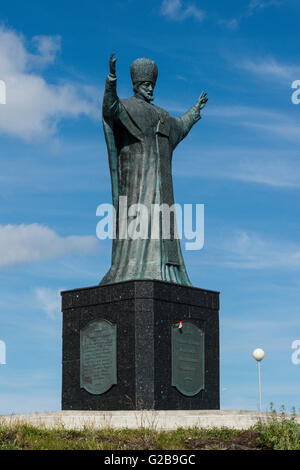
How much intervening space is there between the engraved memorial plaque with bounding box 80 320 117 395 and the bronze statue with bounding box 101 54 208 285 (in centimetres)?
117

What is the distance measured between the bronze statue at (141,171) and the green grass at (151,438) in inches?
170

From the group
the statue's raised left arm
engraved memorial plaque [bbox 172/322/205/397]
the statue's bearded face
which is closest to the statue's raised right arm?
the statue's bearded face

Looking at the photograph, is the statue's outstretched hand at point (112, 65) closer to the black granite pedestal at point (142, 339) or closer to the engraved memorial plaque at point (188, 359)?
the black granite pedestal at point (142, 339)

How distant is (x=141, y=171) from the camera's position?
18.3 m

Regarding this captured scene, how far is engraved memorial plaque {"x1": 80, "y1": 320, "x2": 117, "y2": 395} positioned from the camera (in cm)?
1667

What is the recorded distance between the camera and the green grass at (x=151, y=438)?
1250 centimetres

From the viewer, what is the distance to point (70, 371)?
57.9 ft

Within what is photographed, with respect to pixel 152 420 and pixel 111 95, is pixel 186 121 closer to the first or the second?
pixel 111 95

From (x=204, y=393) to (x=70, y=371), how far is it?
3004 millimetres

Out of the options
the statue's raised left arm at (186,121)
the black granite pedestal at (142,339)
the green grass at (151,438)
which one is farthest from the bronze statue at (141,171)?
the green grass at (151,438)

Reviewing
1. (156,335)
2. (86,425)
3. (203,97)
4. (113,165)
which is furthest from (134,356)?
(203,97)

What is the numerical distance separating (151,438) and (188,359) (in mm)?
4487
